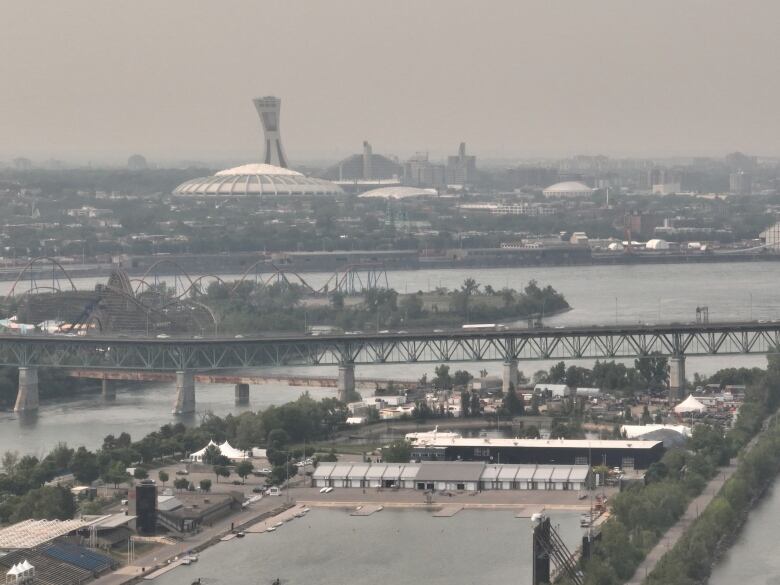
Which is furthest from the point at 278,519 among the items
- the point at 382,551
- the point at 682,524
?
the point at 682,524

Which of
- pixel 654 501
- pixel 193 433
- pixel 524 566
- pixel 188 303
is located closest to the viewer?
pixel 524 566

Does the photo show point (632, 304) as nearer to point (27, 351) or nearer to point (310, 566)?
point (27, 351)

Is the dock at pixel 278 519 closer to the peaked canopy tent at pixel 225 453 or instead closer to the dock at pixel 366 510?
the dock at pixel 366 510

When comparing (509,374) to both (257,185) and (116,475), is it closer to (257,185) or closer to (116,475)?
(116,475)

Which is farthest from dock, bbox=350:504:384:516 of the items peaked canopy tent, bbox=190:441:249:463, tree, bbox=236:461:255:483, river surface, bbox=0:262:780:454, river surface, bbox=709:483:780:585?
river surface, bbox=0:262:780:454

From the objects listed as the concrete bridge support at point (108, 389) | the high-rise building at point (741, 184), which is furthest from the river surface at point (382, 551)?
the high-rise building at point (741, 184)

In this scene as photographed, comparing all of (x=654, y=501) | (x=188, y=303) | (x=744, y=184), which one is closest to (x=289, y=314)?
(x=188, y=303)

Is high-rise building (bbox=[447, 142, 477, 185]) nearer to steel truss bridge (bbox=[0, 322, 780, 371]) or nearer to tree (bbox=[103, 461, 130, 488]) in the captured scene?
steel truss bridge (bbox=[0, 322, 780, 371])
